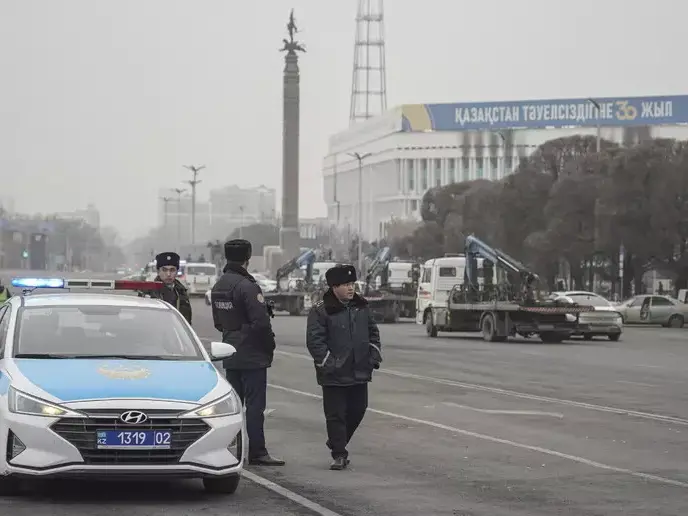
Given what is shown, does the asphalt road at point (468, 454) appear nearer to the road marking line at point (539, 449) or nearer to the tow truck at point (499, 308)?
the road marking line at point (539, 449)

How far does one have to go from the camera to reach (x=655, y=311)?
62188 millimetres

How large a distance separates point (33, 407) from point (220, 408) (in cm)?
128

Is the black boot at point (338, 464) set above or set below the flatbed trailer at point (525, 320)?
below

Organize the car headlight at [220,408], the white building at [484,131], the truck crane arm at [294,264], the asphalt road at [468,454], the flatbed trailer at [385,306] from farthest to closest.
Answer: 1. the white building at [484,131]
2. the truck crane arm at [294,264]
3. the flatbed trailer at [385,306]
4. the asphalt road at [468,454]
5. the car headlight at [220,408]

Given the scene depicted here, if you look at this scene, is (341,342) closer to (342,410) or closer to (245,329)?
(342,410)

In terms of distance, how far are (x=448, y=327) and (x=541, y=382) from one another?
20719 millimetres

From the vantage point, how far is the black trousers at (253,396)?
12883 millimetres

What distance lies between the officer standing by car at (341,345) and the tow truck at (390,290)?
1816 inches

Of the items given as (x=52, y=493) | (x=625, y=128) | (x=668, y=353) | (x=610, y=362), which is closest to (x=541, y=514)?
(x=52, y=493)

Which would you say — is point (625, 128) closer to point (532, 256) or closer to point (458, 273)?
point (532, 256)

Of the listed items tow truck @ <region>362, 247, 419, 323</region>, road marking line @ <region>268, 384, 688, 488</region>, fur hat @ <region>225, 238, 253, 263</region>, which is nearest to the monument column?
tow truck @ <region>362, 247, 419, 323</region>

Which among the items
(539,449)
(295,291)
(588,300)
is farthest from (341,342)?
(295,291)

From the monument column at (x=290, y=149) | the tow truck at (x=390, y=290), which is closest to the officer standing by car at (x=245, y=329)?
the tow truck at (x=390, y=290)

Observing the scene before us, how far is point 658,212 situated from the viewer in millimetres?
68312
